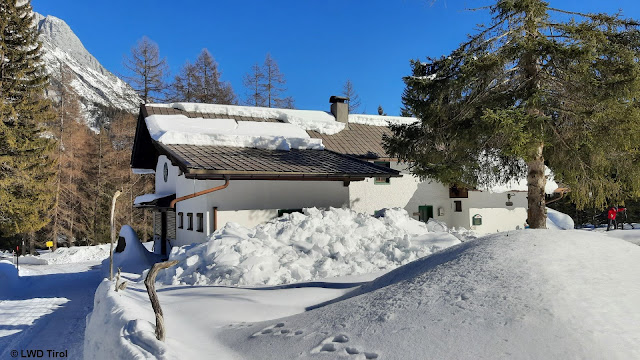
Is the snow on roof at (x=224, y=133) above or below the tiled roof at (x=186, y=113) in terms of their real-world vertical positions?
below

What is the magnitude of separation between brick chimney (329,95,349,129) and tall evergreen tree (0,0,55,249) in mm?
15698

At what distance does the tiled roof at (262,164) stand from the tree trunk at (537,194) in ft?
16.7

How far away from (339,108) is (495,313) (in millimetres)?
17912

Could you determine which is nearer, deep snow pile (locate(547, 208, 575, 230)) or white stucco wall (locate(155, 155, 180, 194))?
white stucco wall (locate(155, 155, 180, 194))

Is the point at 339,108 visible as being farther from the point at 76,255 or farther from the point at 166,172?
the point at 76,255

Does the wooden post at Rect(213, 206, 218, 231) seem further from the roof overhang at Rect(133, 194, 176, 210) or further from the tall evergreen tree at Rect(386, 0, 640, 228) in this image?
the tall evergreen tree at Rect(386, 0, 640, 228)

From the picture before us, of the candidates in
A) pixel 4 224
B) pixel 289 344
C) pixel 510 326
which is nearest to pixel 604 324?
pixel 510 326

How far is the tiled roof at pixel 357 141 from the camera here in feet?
57.6

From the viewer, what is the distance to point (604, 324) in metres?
3.26

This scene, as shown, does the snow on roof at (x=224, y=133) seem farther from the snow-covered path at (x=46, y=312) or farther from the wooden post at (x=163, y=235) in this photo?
the snow-covered path at (x=46, y=312)

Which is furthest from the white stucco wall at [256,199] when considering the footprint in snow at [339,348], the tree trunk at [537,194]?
the footprint in snow at [339,348]

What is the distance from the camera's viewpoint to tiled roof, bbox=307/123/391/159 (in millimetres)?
17547

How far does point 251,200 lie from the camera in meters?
12.9

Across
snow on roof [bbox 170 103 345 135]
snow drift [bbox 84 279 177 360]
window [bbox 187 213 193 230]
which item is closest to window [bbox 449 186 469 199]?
snow on roof [bbox 170 103 345 135]
